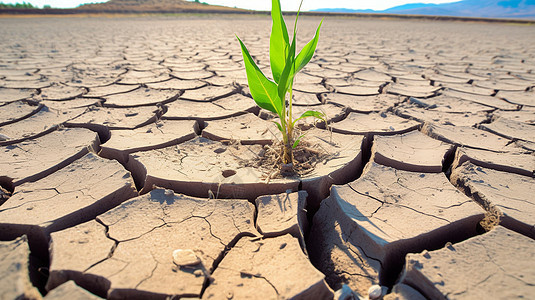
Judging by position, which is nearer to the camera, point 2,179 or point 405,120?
point 2,179

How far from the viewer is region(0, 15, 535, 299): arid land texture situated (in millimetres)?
724

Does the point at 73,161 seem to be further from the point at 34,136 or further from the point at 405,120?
the point at 405,120

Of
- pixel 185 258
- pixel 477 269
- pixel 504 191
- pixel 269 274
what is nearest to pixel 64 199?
pixel 185 258

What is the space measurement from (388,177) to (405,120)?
0.69 metres

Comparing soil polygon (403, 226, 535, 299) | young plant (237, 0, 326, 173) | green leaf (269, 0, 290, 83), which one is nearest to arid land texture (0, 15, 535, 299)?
soil polygon (403, 226, 535, 299)

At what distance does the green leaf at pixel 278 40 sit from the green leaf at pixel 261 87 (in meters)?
0.06

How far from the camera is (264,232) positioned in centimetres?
88

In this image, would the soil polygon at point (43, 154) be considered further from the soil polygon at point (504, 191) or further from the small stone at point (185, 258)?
the soil polygon at point (504, 191)

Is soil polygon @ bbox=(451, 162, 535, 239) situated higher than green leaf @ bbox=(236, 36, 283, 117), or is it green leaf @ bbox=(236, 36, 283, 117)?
green leaf @ bbox=(236, 36, 283, 117)

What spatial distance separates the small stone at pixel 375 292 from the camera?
71cm

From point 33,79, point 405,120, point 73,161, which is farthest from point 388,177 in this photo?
point 33,79

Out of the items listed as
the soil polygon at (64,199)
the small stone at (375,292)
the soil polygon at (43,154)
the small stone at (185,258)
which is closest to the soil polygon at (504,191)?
the small stone at (375,292)

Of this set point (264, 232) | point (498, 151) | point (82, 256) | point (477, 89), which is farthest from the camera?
point (477, 89)

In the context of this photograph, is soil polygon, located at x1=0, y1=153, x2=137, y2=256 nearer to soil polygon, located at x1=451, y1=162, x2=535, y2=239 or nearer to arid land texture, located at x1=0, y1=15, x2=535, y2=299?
arid land texture, located at x1=0, y1=15, x2=535, y2=299
